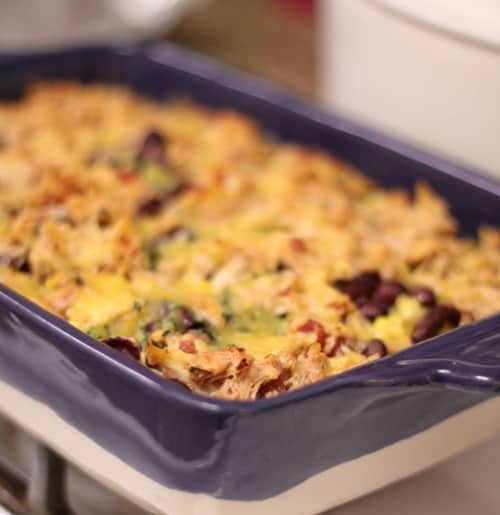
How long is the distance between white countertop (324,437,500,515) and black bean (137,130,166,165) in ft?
2.02

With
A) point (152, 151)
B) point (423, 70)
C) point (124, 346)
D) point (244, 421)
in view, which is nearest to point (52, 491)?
point (124, 346)

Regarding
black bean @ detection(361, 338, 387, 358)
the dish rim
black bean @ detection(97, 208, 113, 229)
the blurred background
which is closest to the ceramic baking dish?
the dish rim

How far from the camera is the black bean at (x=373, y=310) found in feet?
3.74

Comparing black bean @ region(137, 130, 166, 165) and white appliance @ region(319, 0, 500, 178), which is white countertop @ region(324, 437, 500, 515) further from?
black bean @ region(137, 130, 166, 165)

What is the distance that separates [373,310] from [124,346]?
0.95 feet

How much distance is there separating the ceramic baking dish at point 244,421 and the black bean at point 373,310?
0.56 ft

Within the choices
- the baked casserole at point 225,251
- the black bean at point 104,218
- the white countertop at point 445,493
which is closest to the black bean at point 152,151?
the baked casserole at point 225,251

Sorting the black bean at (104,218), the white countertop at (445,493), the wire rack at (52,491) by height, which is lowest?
the wire rack at (52,491)

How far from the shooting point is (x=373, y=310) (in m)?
1.14

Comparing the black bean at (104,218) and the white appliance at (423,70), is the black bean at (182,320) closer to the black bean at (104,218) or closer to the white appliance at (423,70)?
the black bean at (104,218)

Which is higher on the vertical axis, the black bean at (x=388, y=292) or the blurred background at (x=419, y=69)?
the blurred background at (x=419, y=69)

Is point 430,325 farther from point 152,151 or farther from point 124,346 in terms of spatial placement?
point 152,151

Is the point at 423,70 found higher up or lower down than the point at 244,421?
higher up

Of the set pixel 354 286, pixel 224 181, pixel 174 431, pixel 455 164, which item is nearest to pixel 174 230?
pixel 224 181
